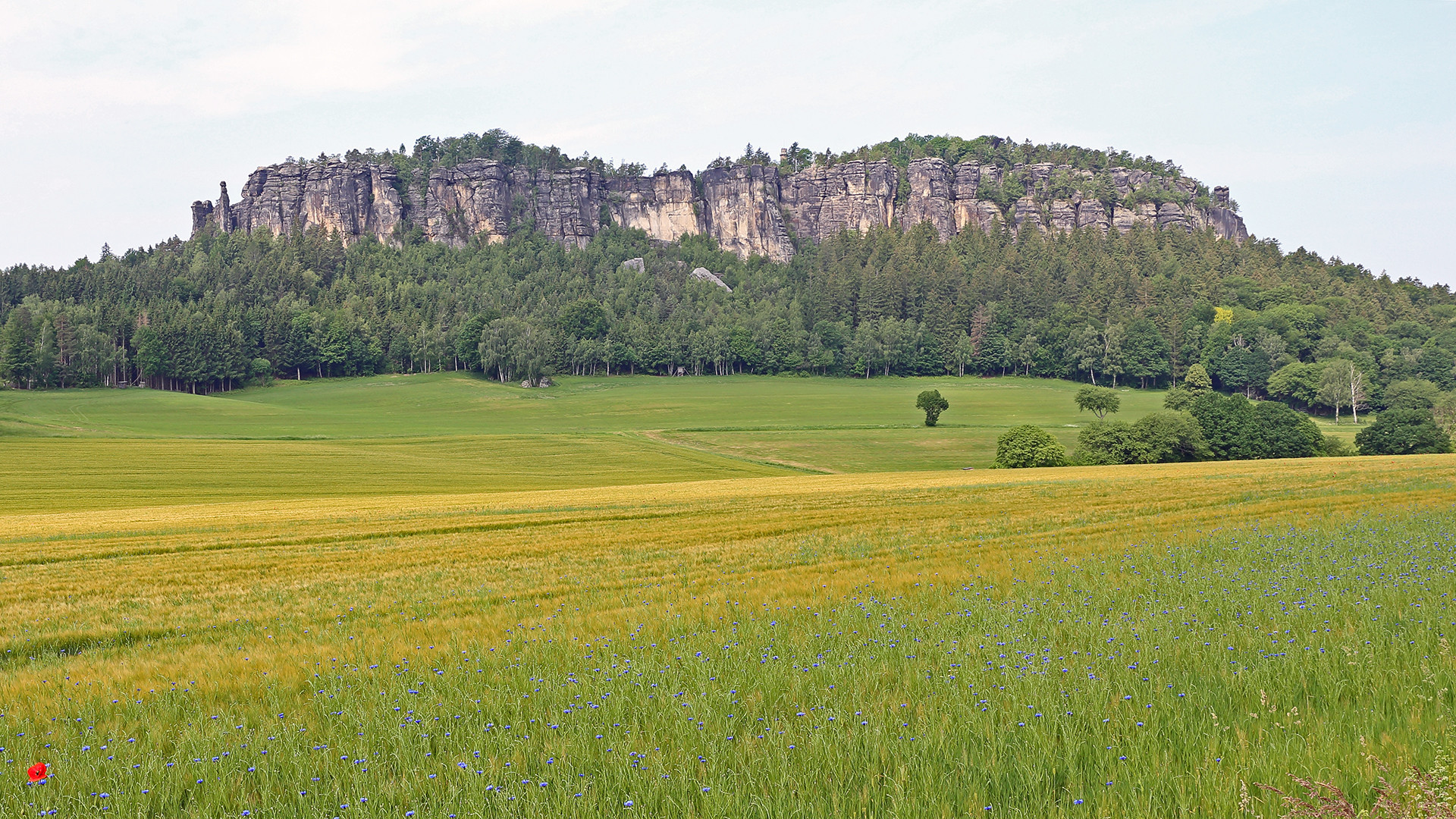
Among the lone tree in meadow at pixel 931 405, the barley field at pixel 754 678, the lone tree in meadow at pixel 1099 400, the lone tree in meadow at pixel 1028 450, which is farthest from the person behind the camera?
the lone tree in meadow at pixel 931 405

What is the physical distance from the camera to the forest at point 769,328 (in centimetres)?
13662

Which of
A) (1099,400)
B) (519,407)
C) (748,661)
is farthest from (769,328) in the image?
(748,661)

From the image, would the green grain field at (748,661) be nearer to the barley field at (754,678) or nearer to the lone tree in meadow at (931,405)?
the barley field at (754,678)

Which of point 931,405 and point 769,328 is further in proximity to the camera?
point 769,328

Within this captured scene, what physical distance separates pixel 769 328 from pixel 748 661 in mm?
164196

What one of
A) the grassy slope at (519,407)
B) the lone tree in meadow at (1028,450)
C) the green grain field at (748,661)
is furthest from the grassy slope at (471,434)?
the green grain field at (748,661)

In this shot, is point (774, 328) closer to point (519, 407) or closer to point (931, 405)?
point (519, 407)

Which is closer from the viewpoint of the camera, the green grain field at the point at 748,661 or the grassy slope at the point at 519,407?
the green grain field at the point at 748,661

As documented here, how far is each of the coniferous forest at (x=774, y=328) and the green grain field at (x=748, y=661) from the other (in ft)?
416

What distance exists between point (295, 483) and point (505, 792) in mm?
53179

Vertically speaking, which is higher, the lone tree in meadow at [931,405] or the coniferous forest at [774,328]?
the coniferous forest at [774,328]

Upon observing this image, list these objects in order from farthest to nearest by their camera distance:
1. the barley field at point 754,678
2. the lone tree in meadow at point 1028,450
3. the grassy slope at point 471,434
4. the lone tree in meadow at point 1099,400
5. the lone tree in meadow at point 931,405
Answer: the lone tree in meadow at point 931,405 → the lone tree in meadow at point 1099,400 → the lone tree in meadow at point 1028,450 → the grassy slope at point 471,434 → the barley field at point 754,678

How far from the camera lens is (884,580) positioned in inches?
502

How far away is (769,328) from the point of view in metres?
171
